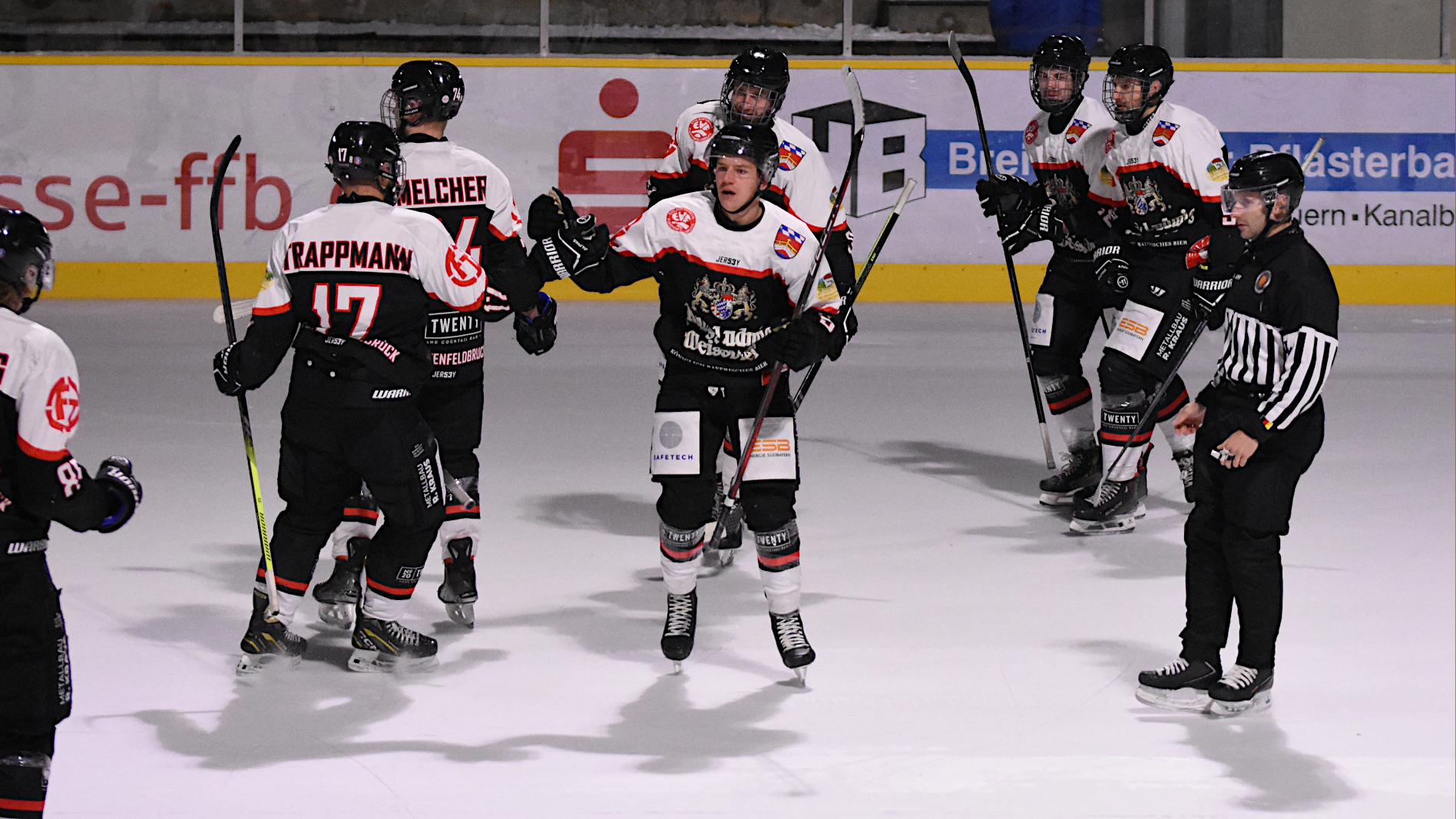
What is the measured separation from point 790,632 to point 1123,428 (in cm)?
219

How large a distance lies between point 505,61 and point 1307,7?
5.44 metres

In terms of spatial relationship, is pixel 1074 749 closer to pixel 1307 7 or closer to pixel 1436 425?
pixel 1436 425

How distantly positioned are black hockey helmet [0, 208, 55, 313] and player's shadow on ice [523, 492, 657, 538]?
123 inches

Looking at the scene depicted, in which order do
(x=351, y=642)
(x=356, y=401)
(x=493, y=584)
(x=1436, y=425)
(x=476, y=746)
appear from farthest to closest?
(x=1436, y=425), (x=493, y=584), (x=351, y=642), (x=356, y=401), (x=476, y=746)

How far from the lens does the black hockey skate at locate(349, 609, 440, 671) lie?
4.27 meters

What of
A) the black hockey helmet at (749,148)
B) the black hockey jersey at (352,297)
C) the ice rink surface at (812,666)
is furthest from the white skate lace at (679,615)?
the black hockey helmet at (749,148)

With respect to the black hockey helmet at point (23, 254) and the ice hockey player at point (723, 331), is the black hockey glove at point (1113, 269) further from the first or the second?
the black hockey helmet at point (23, 254)

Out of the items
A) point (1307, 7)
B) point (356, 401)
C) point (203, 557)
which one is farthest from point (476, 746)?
point (1307, 7)

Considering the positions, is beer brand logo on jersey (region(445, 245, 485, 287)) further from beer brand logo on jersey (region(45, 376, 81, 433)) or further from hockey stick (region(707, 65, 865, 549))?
beer brand logo on jersey (region(45, 376, 81, 433))

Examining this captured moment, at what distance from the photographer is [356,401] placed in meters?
3.98

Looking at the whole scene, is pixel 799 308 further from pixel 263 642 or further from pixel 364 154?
pixel 263 642

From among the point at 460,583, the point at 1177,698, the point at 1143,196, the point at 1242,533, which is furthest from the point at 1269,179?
the point at 460,583

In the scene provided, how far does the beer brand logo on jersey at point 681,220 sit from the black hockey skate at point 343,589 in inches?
51.0

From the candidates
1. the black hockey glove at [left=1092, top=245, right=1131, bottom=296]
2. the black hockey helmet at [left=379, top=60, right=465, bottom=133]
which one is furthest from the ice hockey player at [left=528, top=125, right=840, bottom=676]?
the black hockey glove at [left=1092, top=245, right=1131, bottom=296]
